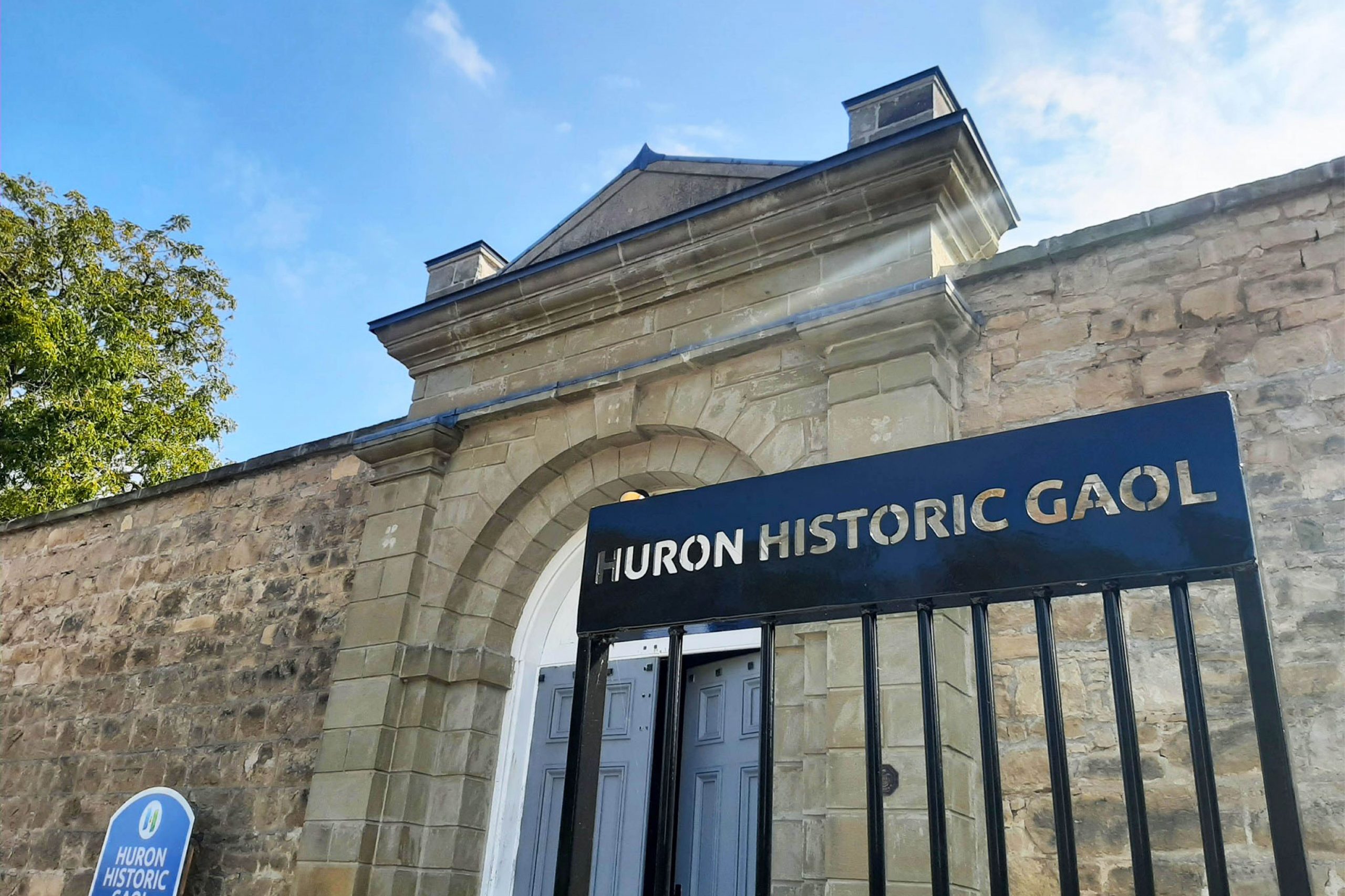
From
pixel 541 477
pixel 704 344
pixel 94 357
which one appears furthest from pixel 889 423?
pixel 94 357

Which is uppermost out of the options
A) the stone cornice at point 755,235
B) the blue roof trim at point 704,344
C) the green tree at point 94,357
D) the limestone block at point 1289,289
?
the green tree at point 94,357

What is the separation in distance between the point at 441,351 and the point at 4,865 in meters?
4.69

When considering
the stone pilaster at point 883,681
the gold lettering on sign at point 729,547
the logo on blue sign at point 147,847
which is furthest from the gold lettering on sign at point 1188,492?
the logo on blue sign at point 147,847

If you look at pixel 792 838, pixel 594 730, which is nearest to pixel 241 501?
pixel 792 838

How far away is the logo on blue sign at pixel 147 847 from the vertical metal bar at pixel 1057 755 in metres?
5.43

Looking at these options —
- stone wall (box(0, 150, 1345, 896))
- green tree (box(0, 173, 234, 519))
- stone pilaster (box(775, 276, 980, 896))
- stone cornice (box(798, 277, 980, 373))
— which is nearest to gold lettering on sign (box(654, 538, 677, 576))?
stone pilaster (box(775, 276, 980, 896))

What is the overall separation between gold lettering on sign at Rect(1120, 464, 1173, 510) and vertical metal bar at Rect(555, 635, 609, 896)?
1.08 metres

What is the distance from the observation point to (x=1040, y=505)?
5.75ft

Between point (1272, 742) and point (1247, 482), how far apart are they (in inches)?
93.7

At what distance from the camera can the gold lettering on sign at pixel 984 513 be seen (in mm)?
1790

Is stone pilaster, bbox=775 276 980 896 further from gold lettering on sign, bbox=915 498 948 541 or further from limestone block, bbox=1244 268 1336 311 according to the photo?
gold lettering on sign, bbox=915 498 948 541

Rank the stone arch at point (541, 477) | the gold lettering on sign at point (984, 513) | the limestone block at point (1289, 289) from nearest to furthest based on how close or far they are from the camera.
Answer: the gold lettering on sign at point (984, 513) → the limestone block at point (1289, 289) → the stone arch at point (541, 477)

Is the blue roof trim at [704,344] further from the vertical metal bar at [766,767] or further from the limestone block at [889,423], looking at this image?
the vertical metal bar at [766,767]

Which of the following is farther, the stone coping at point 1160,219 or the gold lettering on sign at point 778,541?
the stone coping at point 1160,219
